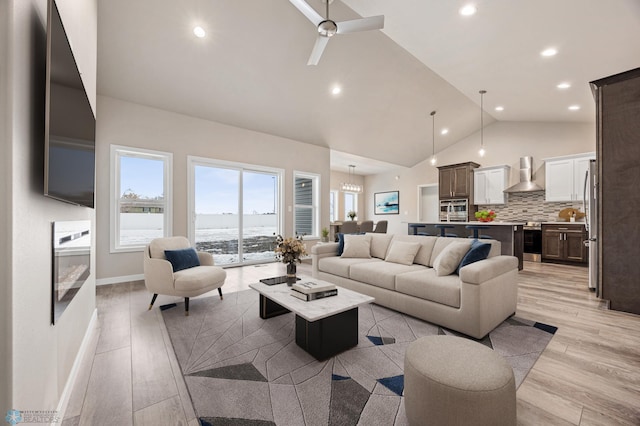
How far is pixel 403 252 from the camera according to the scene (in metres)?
3.42

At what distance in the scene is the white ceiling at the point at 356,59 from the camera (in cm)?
308

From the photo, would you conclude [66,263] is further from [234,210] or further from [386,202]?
[386,202]

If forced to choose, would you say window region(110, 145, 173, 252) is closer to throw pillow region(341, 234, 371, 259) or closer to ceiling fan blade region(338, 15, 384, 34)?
throw pillow region(341, 234, 371, 259)

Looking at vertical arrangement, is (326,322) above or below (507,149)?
below

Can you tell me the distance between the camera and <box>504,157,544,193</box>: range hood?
253 inches

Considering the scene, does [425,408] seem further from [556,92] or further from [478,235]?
[556,92]

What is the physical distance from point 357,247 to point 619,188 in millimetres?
2963

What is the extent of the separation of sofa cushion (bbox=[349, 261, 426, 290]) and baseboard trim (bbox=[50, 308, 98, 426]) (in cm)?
261

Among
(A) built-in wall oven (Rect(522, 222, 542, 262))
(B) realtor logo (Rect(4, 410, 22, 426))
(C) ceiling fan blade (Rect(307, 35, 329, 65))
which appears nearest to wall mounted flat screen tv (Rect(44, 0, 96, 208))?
(B) realtor logo (Rect(4, 410, 22, 426))

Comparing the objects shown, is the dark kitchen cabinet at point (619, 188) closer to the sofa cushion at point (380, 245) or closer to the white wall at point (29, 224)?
the sofa cushion at point (380, 245)

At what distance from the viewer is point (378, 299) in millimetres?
3020

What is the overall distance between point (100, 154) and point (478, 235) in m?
6.89

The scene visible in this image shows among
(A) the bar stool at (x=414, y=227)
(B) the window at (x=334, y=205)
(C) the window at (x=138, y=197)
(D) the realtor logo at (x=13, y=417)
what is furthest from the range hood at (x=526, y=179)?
(D) the realtor logo at (x=13, y=417)

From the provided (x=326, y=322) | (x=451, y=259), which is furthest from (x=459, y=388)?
(x=451, y=259)
